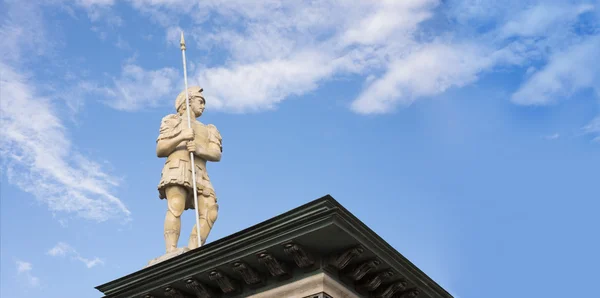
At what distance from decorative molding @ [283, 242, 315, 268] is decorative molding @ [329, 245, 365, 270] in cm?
37

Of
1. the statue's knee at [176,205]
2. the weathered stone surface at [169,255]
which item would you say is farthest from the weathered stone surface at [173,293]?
the statue's knee at [176,205]

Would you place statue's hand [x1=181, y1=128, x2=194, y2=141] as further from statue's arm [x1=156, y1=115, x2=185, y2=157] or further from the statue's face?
the statue's face

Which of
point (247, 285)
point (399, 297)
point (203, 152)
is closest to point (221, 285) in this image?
point (247, 285)

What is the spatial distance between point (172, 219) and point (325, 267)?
6.01m

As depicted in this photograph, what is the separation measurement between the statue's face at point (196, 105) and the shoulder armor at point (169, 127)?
0.52 m

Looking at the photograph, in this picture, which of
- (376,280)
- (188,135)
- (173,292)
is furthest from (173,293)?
(188,135)

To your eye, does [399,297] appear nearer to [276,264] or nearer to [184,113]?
[276,264]

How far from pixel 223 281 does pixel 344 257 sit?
7.83 ft

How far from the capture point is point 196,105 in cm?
2089

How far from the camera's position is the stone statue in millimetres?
19141

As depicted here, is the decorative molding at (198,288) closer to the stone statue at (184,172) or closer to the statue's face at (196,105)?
the stone statue at (184,172)

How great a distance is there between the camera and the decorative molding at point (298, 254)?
13.9 m

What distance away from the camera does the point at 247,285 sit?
1491cm

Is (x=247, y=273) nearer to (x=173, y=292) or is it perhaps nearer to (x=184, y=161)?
(x=173, y=292)
